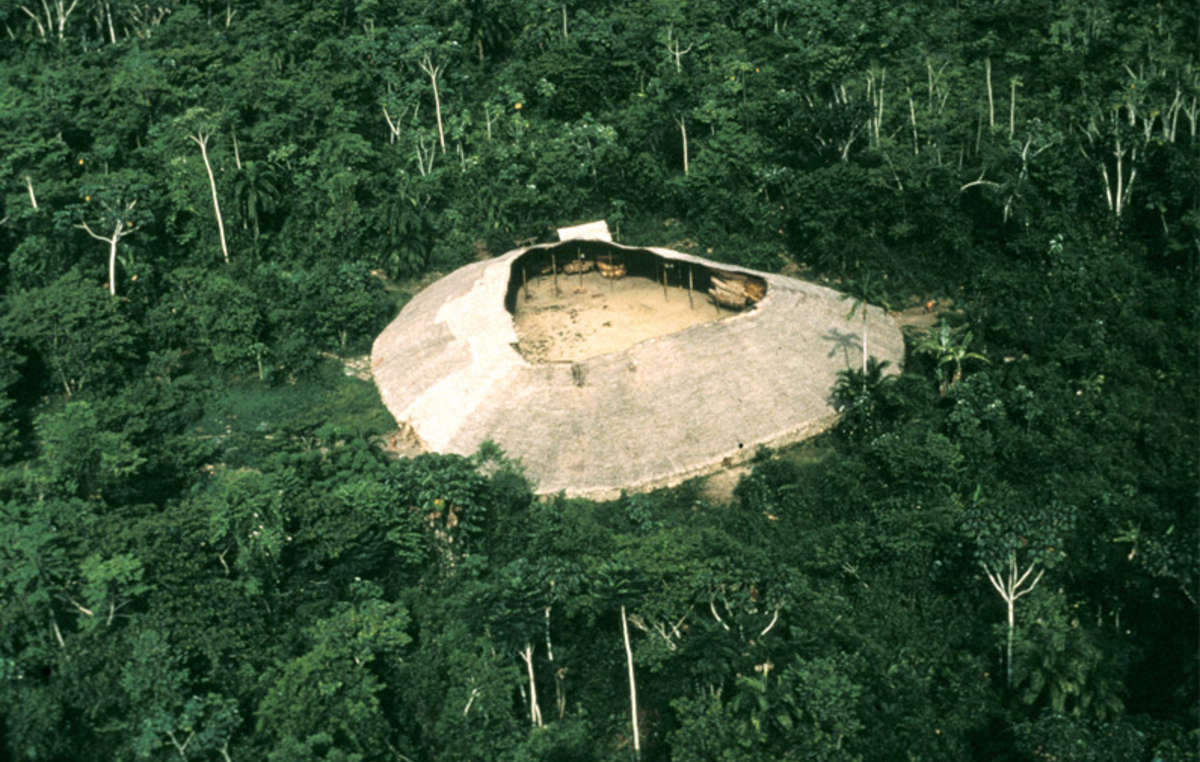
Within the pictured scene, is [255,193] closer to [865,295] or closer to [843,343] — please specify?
[865,295]

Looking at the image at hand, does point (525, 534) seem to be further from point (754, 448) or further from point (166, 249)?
point (166, 249)

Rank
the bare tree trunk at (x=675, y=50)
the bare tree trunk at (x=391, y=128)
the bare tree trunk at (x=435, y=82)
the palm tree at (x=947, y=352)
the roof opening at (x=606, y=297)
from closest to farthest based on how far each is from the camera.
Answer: the palm tree at (x=947, y=352), the roof opening at (x=606, y=297), the bare tree trunk at (x=435, y=82), the bare tree trunk at (x=391, y=128), the bare tree trunk at (x=675, y=50)

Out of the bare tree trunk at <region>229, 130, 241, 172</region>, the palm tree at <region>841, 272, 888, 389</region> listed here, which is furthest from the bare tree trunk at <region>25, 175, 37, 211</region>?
the palm tree at <region>841, 272, 888, 389</region>

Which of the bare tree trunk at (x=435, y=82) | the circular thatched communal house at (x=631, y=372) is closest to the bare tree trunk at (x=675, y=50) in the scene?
the bare tree trunk at (x=435, y=82)

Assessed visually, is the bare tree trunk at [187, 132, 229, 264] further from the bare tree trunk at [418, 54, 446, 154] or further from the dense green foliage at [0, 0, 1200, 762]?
the bare tree trunk at [418, 54, 446, 154]

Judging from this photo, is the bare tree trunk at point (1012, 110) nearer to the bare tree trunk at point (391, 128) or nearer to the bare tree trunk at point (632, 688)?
the bare tree trunk at point (391, 128)

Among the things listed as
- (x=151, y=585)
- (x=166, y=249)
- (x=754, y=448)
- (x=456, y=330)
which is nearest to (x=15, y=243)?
(x=166, y=249)
